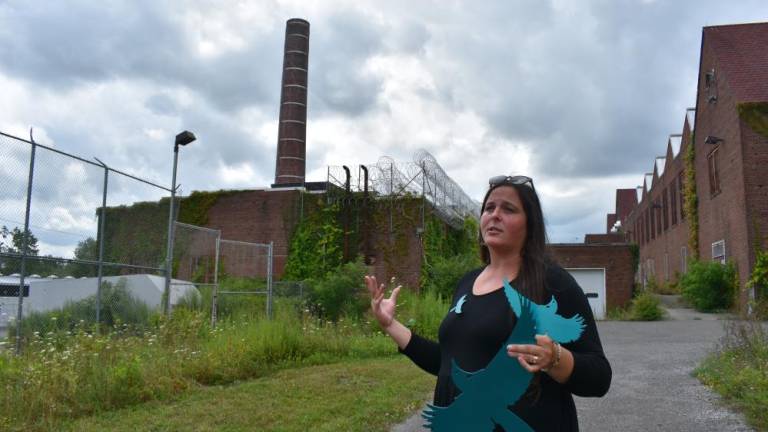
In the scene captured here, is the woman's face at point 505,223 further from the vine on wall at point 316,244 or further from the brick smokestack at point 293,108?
the brick smokestack at point 293,108

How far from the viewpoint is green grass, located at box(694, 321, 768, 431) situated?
20.9ft

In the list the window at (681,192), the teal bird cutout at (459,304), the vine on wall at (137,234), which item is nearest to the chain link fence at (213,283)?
the vine on wall at (137,234)

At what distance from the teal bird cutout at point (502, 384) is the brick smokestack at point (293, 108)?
97.8 feet

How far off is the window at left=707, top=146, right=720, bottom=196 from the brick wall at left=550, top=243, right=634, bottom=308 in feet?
13.4

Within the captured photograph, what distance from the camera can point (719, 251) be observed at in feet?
82.8

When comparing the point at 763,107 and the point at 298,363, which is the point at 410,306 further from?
the point at 763,107

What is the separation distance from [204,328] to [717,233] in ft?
74.2

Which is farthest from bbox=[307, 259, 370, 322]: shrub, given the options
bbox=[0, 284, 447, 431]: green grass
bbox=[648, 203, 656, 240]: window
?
bbox=[648, 203, 656, 240]: window

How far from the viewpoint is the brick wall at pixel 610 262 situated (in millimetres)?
26875

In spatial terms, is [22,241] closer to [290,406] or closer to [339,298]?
[290,406]

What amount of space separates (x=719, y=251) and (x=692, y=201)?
4.50m

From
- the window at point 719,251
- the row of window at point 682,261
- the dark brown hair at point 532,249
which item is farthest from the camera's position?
the row of window at point 682,261

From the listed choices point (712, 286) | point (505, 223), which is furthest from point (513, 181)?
point (712, 286)

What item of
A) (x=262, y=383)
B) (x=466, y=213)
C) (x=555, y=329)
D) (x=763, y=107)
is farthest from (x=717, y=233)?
(x=555, y=329)
